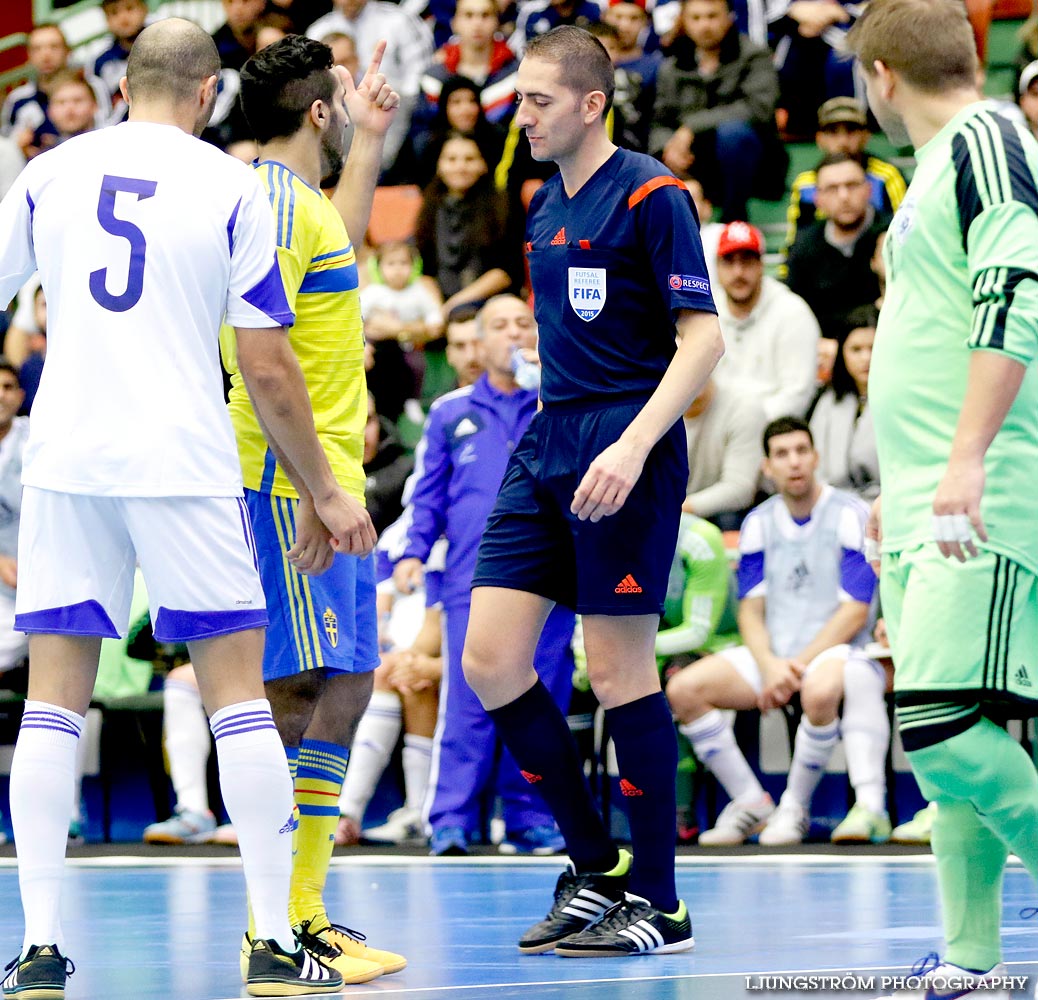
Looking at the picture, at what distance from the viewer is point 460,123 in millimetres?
11305

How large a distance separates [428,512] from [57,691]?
4.33m

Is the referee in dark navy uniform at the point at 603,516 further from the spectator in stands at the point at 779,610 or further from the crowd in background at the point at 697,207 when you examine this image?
the spectator in stands at the point at 779,610

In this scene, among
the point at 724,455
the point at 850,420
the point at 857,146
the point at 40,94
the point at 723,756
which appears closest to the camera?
the point at 723,756

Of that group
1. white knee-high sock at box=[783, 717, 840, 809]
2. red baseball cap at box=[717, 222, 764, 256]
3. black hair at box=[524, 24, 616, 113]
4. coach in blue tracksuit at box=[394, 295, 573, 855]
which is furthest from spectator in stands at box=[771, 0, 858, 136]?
black hair at box=[524, 24, 616, 113]

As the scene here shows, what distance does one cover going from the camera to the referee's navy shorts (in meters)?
4.61

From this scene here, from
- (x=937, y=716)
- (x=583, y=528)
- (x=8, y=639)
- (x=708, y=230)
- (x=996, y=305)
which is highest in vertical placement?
(x=708, y=230)

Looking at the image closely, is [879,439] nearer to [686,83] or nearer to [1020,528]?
[1020,528]

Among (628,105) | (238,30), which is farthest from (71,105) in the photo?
(628,105)

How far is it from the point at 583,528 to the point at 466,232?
6.59 m

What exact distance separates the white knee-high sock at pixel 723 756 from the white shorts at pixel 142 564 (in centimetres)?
431

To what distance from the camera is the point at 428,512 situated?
8250 mm

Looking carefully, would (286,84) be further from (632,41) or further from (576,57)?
(632,41)

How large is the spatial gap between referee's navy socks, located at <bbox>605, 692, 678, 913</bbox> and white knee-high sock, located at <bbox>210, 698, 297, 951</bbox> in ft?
3.47

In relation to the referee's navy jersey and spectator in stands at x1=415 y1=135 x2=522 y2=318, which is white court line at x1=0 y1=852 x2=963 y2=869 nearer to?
the referee's navy jersey
